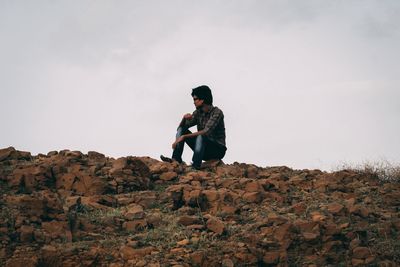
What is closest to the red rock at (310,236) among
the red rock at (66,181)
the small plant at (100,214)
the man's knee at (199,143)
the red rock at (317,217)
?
the red rock at (317,217)

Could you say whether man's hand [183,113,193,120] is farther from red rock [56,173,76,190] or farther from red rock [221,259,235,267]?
red rock [221,259,235,267]

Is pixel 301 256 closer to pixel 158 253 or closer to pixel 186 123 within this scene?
pixel 158 253

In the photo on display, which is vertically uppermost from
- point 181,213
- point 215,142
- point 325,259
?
point 215,142

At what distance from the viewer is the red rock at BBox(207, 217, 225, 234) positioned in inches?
240

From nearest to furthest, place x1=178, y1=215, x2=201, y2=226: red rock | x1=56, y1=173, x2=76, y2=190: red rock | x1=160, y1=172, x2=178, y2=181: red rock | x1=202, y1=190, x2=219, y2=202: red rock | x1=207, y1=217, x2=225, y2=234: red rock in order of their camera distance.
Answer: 1. x1=207, y1=217, x2=225, y2=234: red rock
2. x1=178, y1=215, x2=201, y2=226: red rock
3. x1=202, y1=190, x2=219, y2=202: red rock
4. x1=56, y1=173, x2=76, y2=190: red rock
5. x1=160, y1=172, x2=178, y2=181: red rock

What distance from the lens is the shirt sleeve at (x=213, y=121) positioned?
9367 mm

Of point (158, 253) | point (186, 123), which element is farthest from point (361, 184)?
point (158, 253)

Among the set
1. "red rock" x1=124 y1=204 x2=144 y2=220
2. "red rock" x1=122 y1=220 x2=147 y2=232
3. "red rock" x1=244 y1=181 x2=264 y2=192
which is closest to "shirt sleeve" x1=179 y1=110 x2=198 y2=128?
"red rock" x1=244 y1=181 x2=264 y2=192

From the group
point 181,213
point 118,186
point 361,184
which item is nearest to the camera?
point 181,213

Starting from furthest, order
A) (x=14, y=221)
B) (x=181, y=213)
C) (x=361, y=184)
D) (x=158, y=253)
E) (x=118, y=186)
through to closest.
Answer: (x=361, y=184) → (x=118, y=186) → (x=181, y=213) → (x=14, y=221) → (x=158, y=253)

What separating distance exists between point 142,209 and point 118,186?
4.36 ft

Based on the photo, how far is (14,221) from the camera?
6098 millimetres

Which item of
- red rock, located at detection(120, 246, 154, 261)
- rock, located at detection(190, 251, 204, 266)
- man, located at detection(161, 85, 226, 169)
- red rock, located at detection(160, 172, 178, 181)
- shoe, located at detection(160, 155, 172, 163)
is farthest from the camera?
shoe, located at detection(160, 155, 172, 163)

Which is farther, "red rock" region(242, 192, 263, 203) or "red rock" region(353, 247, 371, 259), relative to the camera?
"red rock" region(242, 192, 263, 203)
